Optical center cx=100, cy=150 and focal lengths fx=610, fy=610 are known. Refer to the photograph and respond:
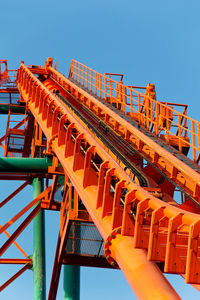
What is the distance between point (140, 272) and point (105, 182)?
2.50 m

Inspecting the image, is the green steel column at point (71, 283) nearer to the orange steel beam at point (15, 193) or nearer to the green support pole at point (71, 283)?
the green support pole at point (71, 283)

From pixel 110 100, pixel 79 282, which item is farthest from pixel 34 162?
pixel 110 100

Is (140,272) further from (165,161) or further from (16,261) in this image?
(16,261)

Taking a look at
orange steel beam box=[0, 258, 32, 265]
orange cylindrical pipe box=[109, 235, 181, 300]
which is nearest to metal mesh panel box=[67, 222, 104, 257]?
orange steel beam box=[0, 258, 32, 265]

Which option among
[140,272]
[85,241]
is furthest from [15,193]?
[140,272]

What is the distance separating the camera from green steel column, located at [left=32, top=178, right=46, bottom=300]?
1983 cm

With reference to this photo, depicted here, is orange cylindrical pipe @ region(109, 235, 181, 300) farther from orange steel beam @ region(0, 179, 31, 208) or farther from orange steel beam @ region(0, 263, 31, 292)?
orange steel beam @ region(0, 179, 31, 208)

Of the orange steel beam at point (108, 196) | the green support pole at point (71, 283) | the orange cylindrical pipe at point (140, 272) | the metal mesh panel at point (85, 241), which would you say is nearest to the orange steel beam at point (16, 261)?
the green support pole at point (71, 283)

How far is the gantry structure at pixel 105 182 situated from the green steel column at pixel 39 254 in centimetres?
4

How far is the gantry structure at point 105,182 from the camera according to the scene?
307 inches

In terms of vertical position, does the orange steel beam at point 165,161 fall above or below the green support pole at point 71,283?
above

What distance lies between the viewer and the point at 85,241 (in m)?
16.6

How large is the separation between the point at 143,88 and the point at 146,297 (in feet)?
53.2

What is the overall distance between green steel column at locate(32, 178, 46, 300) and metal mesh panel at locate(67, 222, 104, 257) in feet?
12.6
